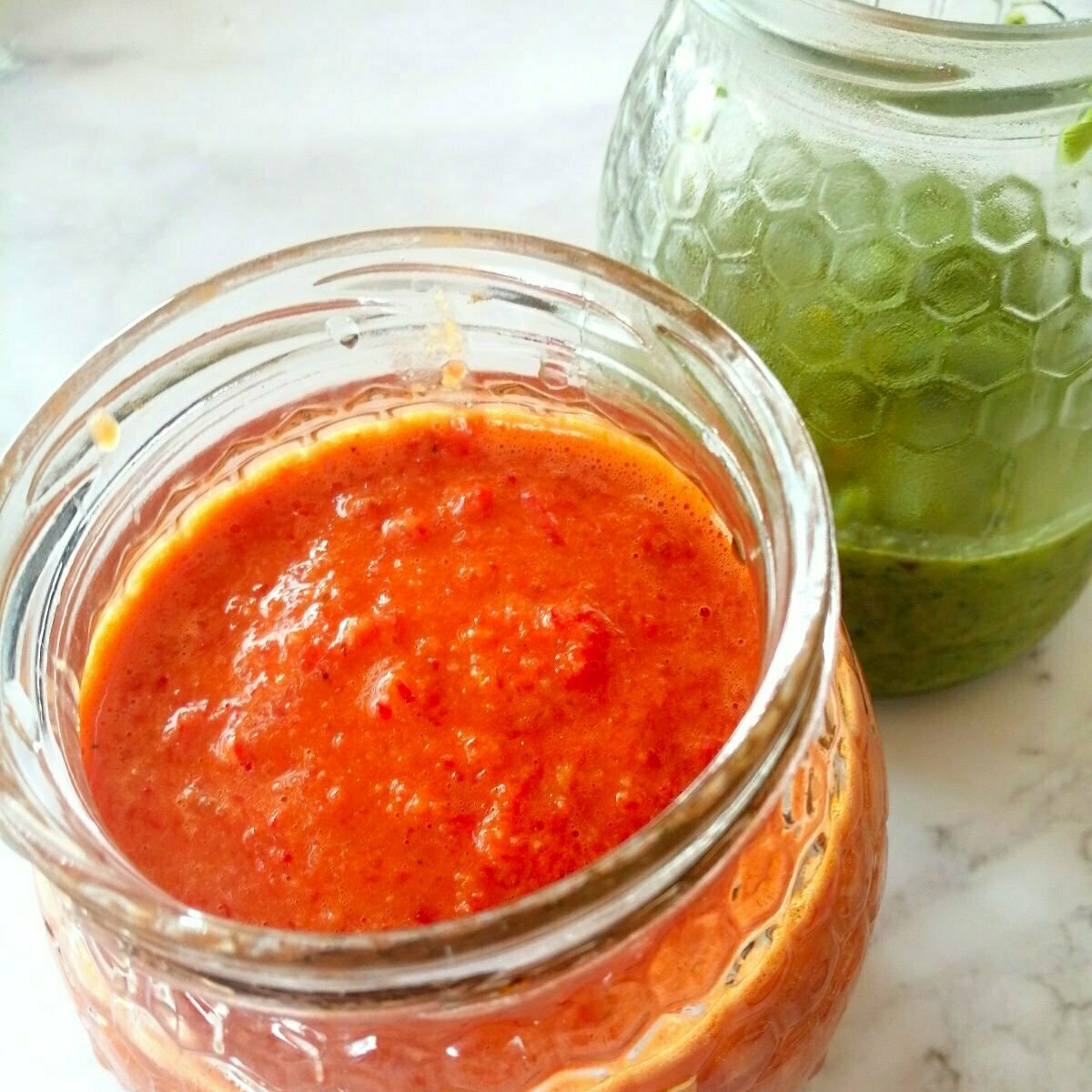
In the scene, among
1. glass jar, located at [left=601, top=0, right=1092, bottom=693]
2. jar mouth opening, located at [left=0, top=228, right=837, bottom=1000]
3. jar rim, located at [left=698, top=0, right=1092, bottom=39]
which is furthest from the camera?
glass jar, located at [left=601, top=0, right=1092, bottom=693]

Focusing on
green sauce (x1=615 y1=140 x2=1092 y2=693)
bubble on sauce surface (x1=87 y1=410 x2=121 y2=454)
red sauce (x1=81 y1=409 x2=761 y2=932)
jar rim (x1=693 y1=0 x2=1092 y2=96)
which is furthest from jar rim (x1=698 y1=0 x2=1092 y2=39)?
bubble on sauce surface (x1=87 y1=410 x2=121 y2=454)

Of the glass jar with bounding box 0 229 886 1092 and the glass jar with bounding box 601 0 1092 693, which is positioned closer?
the glass jar with bounding box 0 229 886 1092

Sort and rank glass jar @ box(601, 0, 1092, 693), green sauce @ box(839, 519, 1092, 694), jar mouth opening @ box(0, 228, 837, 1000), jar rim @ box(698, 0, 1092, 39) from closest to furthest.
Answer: jar mouth opening @ box(0, 228, 837, 1000)
jar rim @ box(698, 0, 1092, 39)
glass jar @ box(601, 0, 1092, 693)
green sauce @ box(839, 519, 1092, 694)

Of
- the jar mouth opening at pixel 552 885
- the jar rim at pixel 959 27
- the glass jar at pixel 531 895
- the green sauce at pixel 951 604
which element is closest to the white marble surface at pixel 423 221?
the green sauce at pixel 951 604

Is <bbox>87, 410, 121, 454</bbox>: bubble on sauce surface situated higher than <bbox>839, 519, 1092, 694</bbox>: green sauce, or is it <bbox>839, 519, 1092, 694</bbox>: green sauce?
<bbox>87, 410, 121, 454</bbox>: bubble on sauce surface

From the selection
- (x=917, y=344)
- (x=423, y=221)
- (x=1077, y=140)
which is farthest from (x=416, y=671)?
(x=423, y=221)

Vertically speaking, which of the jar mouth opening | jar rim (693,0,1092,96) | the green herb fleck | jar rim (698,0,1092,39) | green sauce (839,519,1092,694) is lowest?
green sauce (839,519,1092,694)

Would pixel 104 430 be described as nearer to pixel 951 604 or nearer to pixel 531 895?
pixel 531 895

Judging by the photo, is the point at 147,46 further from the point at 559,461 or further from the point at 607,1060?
the point at 607,1060

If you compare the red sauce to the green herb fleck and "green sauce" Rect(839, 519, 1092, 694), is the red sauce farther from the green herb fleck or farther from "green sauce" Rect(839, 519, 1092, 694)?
the green herb fleck
